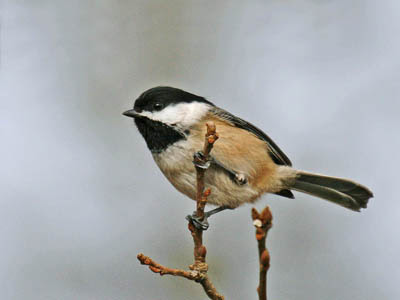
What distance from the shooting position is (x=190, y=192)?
10.0 ft

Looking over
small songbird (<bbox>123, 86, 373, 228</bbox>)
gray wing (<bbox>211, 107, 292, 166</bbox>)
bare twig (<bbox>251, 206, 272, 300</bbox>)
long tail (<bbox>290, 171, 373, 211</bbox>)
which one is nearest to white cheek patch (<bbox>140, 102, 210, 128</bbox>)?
small songbird (<bbox>123, 86, 373, 228</bbox>)

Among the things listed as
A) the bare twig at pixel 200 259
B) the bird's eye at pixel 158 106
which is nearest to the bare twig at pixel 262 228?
the bare twig at pixel 200 259

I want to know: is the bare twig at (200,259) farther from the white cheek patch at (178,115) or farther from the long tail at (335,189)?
the long tail at (335,189)

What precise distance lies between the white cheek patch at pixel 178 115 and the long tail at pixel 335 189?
803 mm

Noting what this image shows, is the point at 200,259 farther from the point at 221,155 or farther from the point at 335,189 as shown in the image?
the point at 335,189

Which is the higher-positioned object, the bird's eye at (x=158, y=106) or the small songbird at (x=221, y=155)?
the bird's eye at (x=158, y=106)

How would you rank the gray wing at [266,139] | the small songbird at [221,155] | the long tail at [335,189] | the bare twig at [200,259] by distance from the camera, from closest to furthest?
the bare twig at [200,259] → the small songbird at [221,155] → the long tail at [335,189] → the gray wing at [266,139]

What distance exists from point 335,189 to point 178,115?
110cm

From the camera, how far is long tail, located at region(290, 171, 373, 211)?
3.26m

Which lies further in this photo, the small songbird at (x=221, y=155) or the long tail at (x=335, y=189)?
the long tail at (x=335, y=189)

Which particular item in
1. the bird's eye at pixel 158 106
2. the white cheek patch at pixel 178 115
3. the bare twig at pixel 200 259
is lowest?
the bare twig at pixel 200 259

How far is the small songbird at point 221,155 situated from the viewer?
294cm

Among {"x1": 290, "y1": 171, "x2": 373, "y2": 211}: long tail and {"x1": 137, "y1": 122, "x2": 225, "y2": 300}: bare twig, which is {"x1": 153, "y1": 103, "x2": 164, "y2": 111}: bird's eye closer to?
{"x1": 137, "y1": 122, "x2": 225, "y2": 300}: bare twig

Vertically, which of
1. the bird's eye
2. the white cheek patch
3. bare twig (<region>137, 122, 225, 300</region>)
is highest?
the bird's eye
